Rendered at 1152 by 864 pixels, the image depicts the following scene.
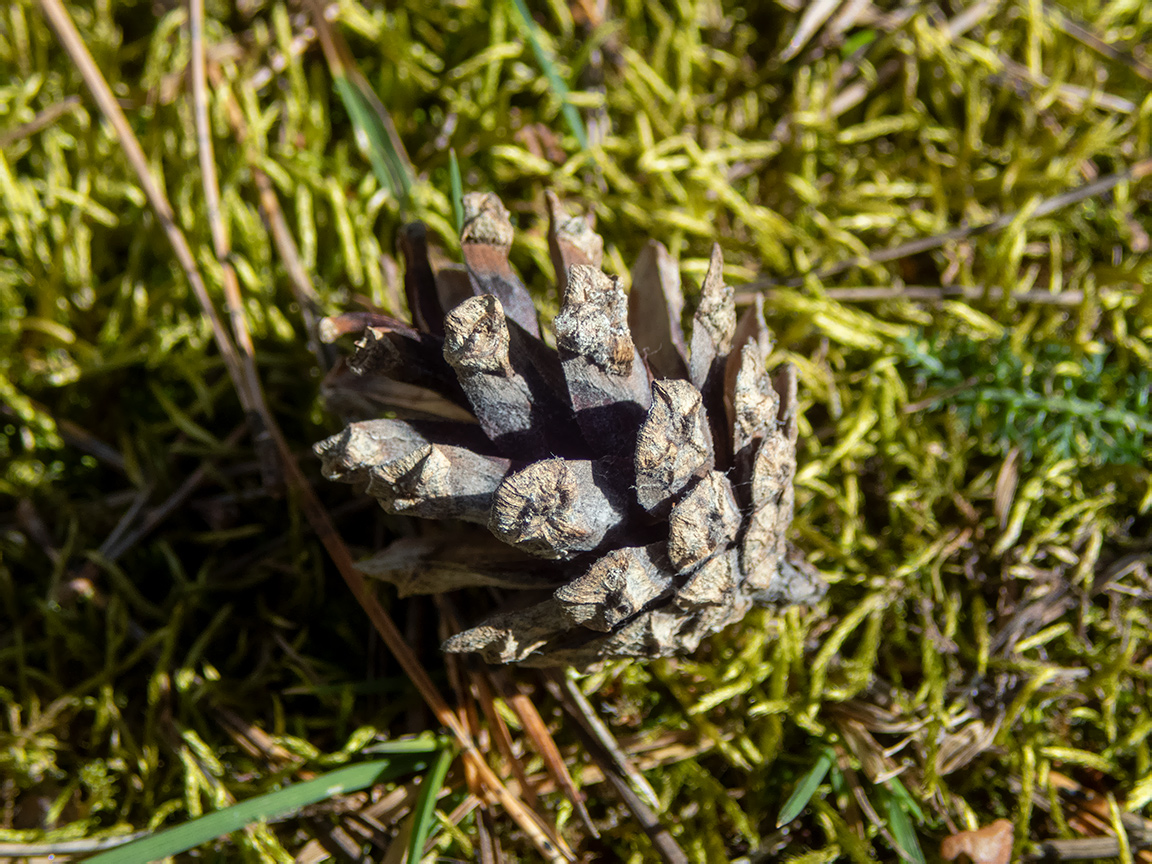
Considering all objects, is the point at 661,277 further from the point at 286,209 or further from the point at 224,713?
the point at 224,713

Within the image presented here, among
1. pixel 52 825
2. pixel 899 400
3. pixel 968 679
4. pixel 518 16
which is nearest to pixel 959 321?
pixel 899 400

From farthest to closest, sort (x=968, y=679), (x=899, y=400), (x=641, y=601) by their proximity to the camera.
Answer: (x=899, y=400), (x=968, y=679), (x=641, y=601)

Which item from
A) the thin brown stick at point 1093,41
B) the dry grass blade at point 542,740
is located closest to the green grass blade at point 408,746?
the dry grass blade at point 542,740

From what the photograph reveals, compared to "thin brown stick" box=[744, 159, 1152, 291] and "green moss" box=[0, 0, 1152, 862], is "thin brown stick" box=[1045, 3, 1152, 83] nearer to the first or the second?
"green moss" box=[0, 0, 1152, 862]

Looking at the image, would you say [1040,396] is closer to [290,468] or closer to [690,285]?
[690,285]

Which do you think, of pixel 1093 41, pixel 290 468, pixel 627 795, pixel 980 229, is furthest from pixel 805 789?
pixel 1093 41

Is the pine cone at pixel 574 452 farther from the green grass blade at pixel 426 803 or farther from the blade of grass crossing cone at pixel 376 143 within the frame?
the blade of grass crossing cone at pixel 376 143

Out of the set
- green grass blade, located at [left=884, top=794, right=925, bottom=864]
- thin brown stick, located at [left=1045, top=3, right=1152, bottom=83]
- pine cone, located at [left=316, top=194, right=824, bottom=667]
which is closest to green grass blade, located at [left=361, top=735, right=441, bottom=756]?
pine cone, located at [left=316, top=194, right=824, bottom=667]
